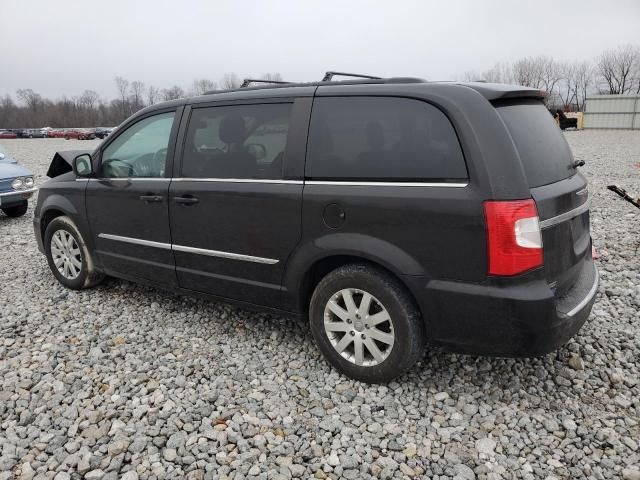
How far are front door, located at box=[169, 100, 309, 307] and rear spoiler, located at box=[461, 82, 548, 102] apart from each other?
106cm

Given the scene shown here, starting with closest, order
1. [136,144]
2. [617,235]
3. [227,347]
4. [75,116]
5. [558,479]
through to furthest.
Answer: [558,479]
[227,347]
[136,144]
[617,235]
[75,116]

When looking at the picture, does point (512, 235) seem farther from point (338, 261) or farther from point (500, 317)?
point (338, 261)

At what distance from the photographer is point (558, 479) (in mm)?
2414

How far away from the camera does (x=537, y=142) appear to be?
296cm

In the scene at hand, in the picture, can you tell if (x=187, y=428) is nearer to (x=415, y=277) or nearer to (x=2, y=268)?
(x=415, y=277)

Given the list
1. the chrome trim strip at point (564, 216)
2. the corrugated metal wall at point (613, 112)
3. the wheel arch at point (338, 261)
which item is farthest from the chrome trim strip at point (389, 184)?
the corrugated metal wall at point (613, 112)

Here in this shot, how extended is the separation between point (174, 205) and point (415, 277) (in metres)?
1.94

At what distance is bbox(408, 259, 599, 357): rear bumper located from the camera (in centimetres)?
265

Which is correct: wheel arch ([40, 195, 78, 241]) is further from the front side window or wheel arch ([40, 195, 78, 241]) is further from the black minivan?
the black minivan

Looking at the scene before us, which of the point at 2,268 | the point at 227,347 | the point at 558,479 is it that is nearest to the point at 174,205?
the point at 227,347

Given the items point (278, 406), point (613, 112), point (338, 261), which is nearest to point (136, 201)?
point (338, 261)

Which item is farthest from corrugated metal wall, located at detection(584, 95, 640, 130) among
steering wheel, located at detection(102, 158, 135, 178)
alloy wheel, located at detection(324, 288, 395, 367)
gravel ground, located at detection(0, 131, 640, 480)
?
alloy wheel, located at detection(324, 288, 395, 367)

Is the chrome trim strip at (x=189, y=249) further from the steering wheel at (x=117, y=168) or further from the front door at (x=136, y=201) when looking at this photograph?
the steering wheel at (x=117, y=168)

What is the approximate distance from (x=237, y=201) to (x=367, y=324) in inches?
47.2
